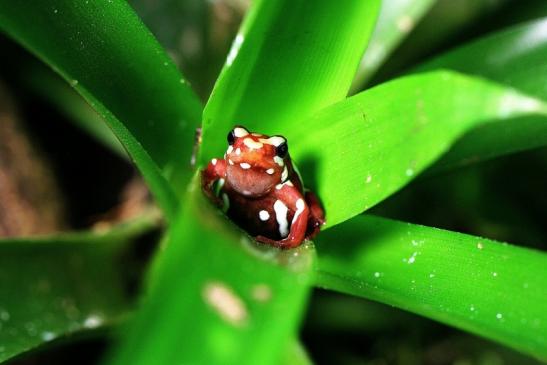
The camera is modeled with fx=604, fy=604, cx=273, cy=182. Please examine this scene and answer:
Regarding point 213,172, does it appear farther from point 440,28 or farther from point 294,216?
point 440,28

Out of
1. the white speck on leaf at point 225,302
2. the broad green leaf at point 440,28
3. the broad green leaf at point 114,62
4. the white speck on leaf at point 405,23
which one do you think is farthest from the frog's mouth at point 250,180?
the broad green leaf at point 440,28

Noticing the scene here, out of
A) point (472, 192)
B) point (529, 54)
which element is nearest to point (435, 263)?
point (529, 54)

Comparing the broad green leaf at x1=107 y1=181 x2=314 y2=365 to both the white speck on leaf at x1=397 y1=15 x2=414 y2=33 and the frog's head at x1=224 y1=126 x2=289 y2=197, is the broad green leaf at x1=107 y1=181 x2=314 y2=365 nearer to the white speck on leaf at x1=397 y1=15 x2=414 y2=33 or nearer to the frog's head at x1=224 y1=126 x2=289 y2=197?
the frog's head at x1=224 y1=126 x2=289 y2=197

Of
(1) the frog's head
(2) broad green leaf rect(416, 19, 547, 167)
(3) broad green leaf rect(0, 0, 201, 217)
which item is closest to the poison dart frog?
(1) the frog's head

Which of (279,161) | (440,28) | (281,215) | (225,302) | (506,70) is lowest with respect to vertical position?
(440,28)

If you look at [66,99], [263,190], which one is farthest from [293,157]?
[66,99]
